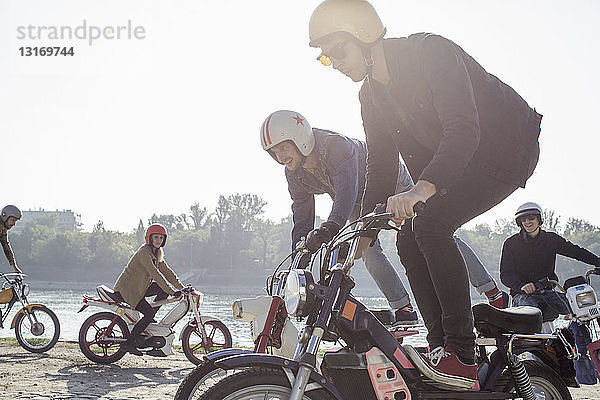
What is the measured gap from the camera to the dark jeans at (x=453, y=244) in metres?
2.62

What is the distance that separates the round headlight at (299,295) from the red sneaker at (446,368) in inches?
19.0

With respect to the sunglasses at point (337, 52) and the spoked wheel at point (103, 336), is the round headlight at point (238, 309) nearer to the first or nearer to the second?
the sunglasses at point (337, 52)

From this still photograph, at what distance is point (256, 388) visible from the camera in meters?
2.22

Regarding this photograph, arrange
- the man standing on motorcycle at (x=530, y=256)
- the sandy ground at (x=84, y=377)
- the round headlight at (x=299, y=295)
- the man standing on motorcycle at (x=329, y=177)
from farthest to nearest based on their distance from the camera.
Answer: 1. the man standing on motorcycle at (x=530, y=256)
2. the sandy ground at (x=84, y=377)
3. the man standing on motorcycle at (x=329, y=177)
4. the round headlight at (x=299, y=295)

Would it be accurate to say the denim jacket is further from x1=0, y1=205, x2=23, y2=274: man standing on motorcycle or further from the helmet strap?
x1=0, y1=205, x2=23, y2=274: man standing on motorcycle

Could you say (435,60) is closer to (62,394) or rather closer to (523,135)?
(523,135)

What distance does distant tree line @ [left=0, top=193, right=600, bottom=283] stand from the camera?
85.6 meters

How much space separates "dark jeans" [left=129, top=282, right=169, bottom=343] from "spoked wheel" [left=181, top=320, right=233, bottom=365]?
1.69 ft

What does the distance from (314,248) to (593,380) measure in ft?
10.9

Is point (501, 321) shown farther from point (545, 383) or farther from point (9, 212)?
point (9, 212)

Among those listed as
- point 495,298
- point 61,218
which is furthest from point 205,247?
point 495,298

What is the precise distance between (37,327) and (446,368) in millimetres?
8104

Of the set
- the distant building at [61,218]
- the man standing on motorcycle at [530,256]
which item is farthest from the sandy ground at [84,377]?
the distant building at [61,218]

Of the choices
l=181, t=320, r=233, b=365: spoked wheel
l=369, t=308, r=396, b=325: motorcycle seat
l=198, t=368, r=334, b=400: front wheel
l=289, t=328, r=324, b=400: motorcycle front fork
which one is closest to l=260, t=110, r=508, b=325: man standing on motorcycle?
l=369, t=308, r=396, b=325: motorcycle seat
